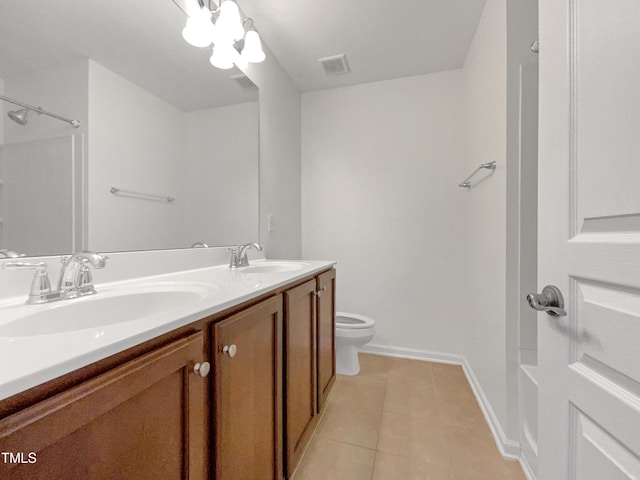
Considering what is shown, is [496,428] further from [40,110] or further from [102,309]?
[40,110]

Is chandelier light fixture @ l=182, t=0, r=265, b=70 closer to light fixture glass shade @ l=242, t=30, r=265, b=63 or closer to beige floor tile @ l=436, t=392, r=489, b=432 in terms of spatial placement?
light fixture glass shade @ l=242, t=30, r=265, b=63

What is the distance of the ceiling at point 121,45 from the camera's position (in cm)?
75

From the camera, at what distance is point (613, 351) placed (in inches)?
17.4

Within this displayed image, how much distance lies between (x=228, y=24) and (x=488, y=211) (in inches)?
66.5

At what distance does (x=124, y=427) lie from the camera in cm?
43

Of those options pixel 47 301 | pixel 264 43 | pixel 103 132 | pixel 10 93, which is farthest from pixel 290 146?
pixel 47 301

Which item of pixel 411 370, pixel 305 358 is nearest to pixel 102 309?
pixel 305 358

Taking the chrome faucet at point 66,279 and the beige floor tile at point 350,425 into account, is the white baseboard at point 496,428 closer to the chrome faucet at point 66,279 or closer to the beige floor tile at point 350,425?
the beige floor tile at point 350,425

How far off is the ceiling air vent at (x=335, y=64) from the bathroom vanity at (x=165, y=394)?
1.78 m

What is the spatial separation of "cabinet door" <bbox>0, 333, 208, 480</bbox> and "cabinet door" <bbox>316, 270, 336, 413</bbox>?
0.83 meters

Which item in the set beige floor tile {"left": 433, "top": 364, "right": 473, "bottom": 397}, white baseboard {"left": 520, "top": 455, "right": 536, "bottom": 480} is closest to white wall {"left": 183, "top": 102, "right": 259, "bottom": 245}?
beige floor tile {"left": 433, "top": 364, "right": 473, "bottom": 397}

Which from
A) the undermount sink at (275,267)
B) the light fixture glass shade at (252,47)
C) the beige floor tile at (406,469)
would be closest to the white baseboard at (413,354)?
the beige floor tile at (406,469)

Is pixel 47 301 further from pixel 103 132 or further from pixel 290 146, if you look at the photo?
pixel 290 146

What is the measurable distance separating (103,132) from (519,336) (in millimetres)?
1906
